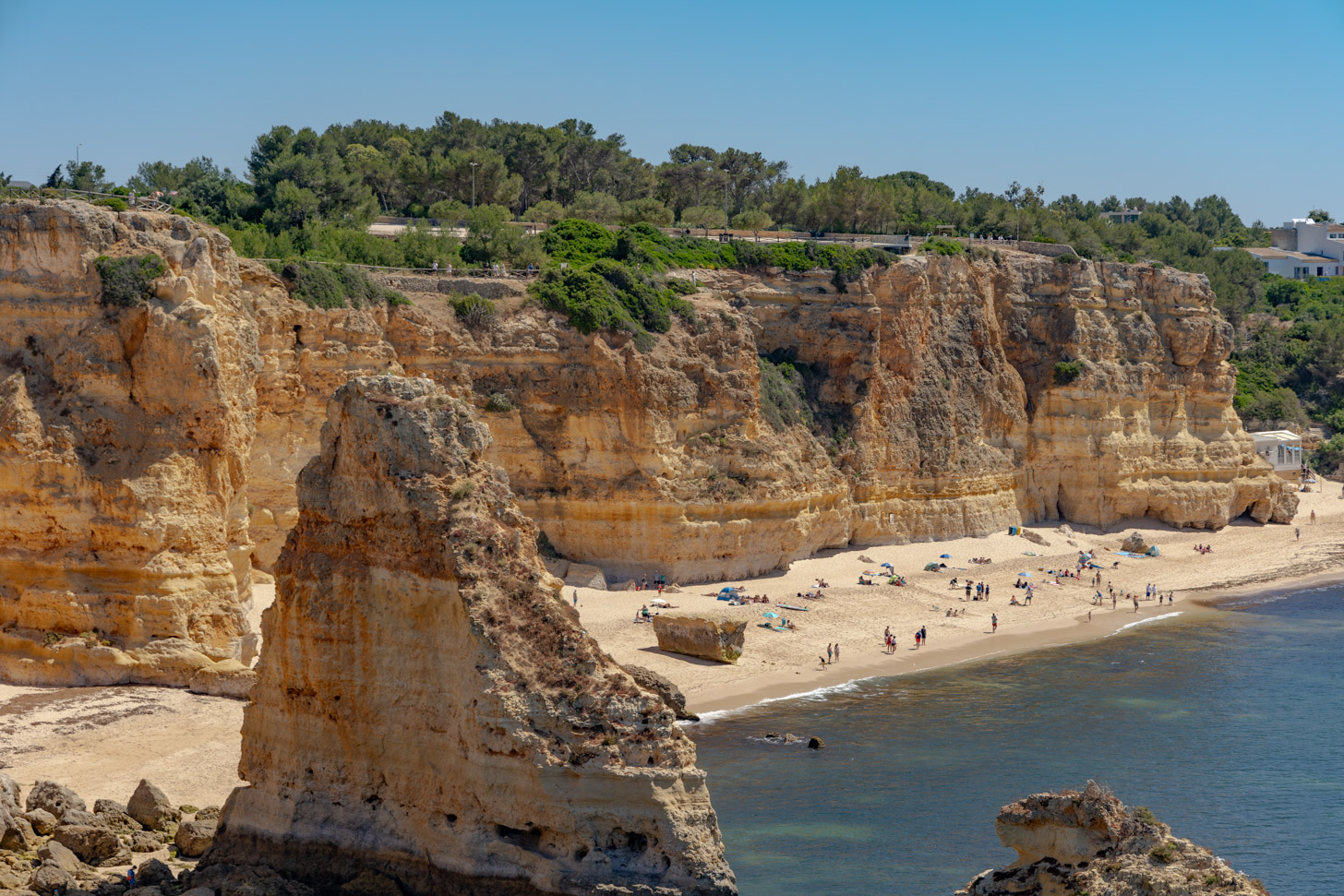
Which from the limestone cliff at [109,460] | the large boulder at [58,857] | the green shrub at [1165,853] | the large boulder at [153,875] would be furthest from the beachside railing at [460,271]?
the green shrub at [1165,853]

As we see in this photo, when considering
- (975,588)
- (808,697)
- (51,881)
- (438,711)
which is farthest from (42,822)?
(975,588)

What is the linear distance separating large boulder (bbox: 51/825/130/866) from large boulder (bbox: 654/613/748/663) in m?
20.0

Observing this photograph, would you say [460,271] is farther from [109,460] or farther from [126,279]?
[109,460]

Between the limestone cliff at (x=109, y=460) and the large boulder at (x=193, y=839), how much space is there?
9.48 meters

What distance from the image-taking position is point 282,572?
21250 millimetres

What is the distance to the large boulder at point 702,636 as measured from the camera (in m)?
39.9

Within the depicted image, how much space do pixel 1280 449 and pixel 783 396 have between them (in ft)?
110

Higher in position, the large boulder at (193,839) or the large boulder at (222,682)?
the large boulder at (222,682)

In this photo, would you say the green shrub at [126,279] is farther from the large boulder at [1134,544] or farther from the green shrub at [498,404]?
the large boulder at [1134,544]

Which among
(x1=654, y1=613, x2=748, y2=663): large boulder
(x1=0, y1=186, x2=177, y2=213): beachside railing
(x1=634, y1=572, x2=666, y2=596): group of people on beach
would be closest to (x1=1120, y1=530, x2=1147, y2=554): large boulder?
(x1=634, y1=572, x2=666, y2=596): group of people on beach

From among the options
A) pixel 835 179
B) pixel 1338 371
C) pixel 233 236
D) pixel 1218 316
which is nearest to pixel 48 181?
pixel 233 236

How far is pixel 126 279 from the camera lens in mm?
32875

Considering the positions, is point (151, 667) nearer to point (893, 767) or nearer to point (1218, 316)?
point (893, 767)

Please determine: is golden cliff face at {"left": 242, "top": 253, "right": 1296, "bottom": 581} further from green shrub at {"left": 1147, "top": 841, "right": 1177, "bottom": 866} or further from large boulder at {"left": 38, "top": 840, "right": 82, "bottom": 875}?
green shrub at {"left": 1147, "top": 841, "right": 1177, "bottom": 866}
